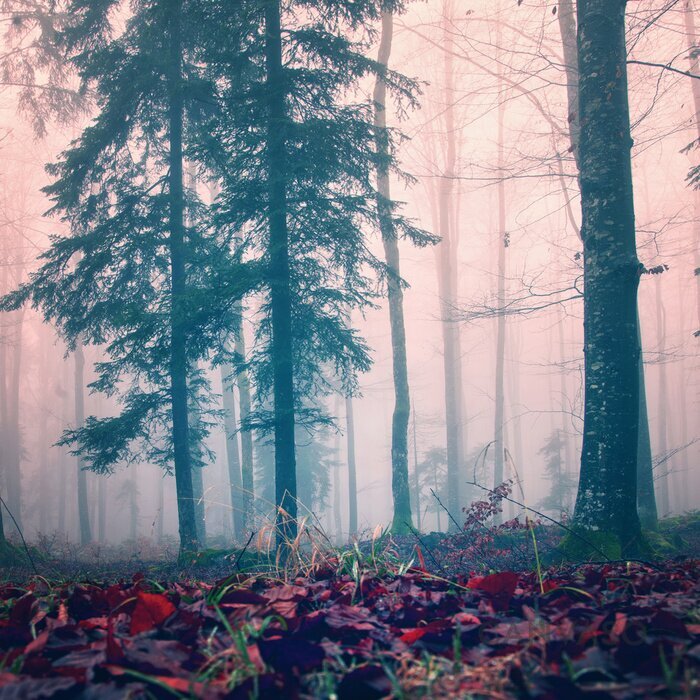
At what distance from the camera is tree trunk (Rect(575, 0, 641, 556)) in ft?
14.1

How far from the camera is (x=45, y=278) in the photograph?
8.86 meters

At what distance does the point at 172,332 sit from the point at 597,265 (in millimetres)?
6998

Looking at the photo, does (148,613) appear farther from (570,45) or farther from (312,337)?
(570,45)

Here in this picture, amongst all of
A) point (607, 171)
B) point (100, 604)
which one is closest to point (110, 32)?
point (607, 171)

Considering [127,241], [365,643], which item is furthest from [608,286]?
[127,241]

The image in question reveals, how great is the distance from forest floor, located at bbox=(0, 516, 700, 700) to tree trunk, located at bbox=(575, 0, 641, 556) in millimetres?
2379

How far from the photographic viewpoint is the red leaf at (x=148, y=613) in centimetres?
148

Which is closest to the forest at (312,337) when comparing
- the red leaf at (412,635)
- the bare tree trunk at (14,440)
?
the red leaf at (412,635)

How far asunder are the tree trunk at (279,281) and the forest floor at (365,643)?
5.07m

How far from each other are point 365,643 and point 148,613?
801 mm

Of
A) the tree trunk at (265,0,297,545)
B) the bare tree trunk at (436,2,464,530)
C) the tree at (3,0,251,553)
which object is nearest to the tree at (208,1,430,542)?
the tree trunk at (265,0,297,545)

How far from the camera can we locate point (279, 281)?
7.02 metres

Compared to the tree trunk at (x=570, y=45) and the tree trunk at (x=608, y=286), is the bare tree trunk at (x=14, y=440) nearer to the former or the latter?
the tree trunk at (x=570, y=45)

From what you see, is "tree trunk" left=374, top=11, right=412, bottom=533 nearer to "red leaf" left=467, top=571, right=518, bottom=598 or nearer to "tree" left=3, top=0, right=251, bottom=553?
"tree" left=3, top=0, right=251, bottom=553
